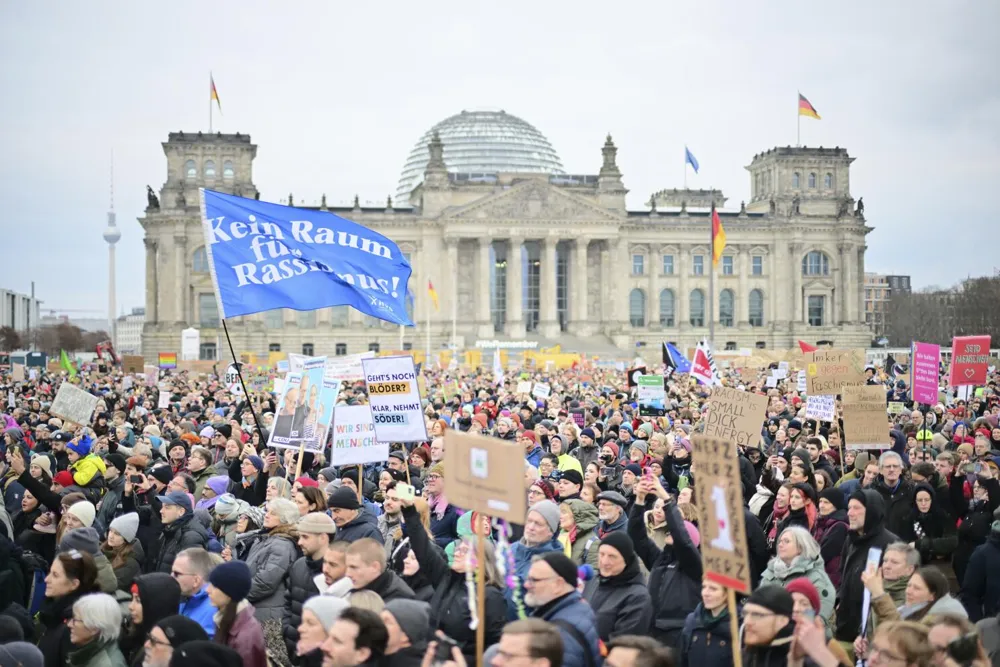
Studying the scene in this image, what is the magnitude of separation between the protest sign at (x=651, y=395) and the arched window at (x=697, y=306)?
62.5 m

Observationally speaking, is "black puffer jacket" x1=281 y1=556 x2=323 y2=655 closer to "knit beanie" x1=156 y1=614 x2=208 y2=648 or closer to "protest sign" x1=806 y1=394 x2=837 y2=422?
"knit beanie" x1=156 y1=614 x2=208 y2=648

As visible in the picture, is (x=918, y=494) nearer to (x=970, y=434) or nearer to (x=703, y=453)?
(x=703, y=453)

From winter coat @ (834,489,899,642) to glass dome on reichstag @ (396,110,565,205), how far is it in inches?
3507

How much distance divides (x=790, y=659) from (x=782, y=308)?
80.9 metres

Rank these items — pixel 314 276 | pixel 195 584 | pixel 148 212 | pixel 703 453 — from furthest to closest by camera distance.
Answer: pixel 148 212 → pixel 314 276 → pixel 195 584 → pixel 703 453

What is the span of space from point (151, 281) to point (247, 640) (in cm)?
7595

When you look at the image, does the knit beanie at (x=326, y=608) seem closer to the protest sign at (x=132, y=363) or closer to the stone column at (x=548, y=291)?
the protest sign at (x=132, y=363)

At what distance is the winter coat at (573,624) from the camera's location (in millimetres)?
5668

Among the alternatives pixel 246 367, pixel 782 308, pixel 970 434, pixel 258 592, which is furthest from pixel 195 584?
pixel 782 308

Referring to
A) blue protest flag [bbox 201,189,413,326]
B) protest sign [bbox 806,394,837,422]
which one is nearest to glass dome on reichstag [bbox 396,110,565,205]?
protest sign [bbox 806,394,837,422]

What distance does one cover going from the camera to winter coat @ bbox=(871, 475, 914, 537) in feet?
33.2

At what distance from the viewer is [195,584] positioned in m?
6.99

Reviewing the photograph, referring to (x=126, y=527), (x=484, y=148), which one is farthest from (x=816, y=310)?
(x=126, y=527)

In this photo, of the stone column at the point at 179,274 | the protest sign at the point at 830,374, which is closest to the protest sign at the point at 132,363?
the protest sign at the point at 830,374
